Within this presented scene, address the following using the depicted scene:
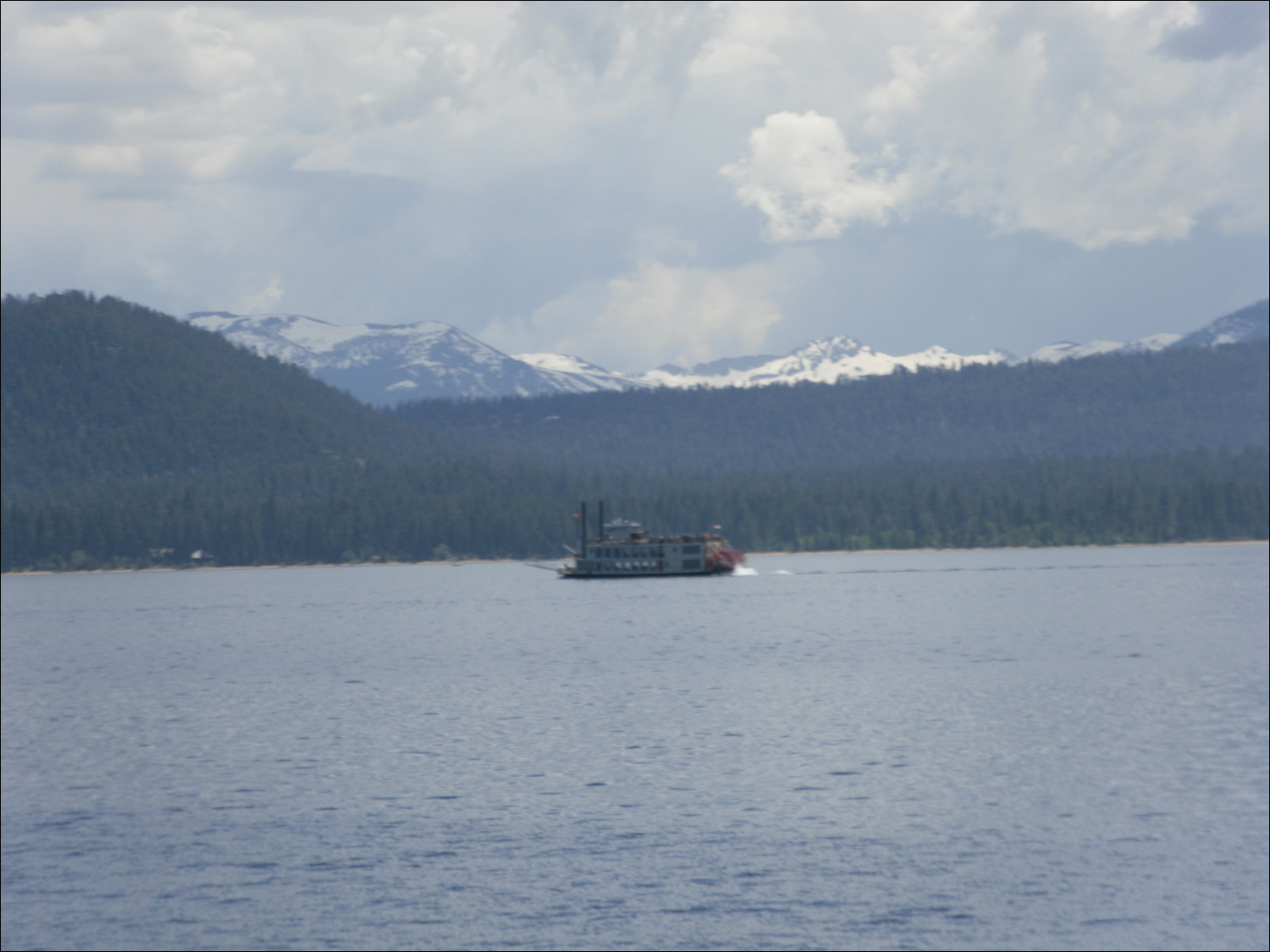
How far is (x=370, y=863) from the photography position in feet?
163

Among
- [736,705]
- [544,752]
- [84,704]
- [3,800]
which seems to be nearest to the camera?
[3,800]

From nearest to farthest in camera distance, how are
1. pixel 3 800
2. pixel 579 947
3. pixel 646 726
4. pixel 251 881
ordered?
1. pixel 579 947
2. pixel 251 881
3. pixel 3 800
4. pixel 646 726

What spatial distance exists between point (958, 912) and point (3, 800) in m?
42.7

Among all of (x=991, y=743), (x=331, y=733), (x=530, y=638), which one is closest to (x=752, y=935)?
(x=991, y=743)

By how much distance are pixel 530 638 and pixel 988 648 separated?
4611cm

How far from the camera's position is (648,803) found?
2270 inches

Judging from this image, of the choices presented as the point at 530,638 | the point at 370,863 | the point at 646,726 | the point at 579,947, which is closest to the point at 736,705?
the point at 646,726

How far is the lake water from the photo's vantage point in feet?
144

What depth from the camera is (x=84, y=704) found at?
9725 cm

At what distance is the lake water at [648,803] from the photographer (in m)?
44.0

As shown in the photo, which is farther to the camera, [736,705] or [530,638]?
[530,638]

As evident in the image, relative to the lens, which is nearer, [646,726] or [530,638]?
[646,726]

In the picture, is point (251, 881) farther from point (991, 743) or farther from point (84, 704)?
point (84, 704)

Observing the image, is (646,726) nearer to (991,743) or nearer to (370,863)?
(991,743)
